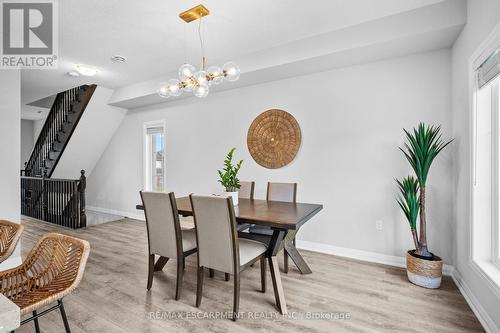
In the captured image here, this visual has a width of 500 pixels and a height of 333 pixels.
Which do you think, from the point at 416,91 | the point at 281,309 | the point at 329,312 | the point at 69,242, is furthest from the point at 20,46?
the point at 416,91

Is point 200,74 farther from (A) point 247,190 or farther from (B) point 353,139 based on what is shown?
(B) point 353,139

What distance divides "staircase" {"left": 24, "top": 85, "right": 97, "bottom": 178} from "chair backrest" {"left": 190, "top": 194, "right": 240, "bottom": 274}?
4351 mm

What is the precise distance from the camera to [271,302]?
2.17 meters

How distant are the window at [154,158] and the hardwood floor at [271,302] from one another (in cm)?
245

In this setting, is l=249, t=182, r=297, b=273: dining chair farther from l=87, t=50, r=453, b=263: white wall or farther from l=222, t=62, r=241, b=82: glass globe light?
l=222, t=62, r=241, b=82: glass globe light

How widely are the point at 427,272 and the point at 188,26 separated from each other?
3.53 metres

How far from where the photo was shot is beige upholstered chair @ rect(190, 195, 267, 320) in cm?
188

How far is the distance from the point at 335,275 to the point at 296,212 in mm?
982

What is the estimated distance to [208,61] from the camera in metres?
3.74

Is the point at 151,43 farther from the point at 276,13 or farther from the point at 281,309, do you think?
the point at 281,309

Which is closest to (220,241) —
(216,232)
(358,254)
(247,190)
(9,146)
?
(216,232)

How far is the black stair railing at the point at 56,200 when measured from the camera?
4648 mm

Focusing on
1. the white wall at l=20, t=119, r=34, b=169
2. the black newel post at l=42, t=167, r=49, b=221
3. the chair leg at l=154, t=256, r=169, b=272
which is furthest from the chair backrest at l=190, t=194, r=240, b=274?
the white wall at l=20, t=119, r=34, b=169

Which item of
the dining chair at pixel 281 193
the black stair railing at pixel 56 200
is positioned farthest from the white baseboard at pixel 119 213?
the dining chair at pixel 281 193
